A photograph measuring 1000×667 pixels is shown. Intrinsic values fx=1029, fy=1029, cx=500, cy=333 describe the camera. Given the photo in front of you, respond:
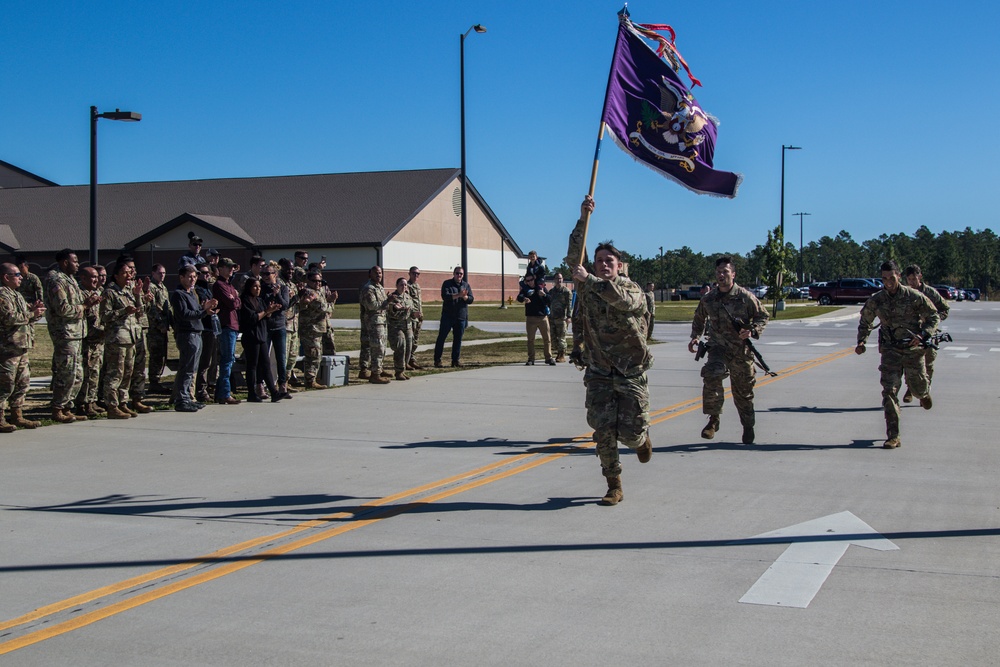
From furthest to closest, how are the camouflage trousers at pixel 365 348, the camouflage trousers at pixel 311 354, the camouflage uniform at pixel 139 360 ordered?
the camouflage trousers at pixel 365 348 → the camouflage trousers at pixel 311 354 → the camouflage uniform at pixel 139 360

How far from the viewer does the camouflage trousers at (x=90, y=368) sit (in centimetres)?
1202

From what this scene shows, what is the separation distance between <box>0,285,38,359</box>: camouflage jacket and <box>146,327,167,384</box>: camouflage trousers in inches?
117

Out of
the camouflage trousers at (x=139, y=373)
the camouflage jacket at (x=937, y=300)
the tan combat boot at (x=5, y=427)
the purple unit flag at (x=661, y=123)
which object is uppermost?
the purple unit flag at (x=661, y=123)

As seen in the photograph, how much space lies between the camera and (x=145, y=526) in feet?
22.9

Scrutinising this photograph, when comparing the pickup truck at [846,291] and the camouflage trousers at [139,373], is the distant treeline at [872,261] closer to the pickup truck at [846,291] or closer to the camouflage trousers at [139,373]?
the pickup truck at [846,291]

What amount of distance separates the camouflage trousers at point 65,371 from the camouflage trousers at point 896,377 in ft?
28.3

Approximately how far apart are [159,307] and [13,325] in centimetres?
280

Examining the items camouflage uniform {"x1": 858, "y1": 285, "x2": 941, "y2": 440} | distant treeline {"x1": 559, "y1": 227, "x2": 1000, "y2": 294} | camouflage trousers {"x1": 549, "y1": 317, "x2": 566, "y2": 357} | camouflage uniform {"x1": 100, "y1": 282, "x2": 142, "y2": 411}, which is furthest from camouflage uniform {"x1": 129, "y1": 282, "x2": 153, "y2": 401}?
distant treeline {"x1": 559, "y1": 227, "x2": 1000, "y2": 294}

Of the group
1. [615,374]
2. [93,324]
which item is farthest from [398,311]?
[615,374]

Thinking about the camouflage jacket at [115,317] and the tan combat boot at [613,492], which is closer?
the tan combat boot at [613,492]

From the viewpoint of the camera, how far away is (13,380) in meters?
10.9

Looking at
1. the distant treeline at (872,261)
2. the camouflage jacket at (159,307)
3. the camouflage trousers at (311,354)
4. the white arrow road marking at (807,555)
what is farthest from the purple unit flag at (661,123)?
the distant treeline at (872,261)

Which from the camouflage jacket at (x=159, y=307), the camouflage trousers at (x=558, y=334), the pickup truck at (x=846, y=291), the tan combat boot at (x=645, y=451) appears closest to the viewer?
the tan combat boot at (x=645, y=451)

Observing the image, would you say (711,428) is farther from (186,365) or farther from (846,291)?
(846,291)
